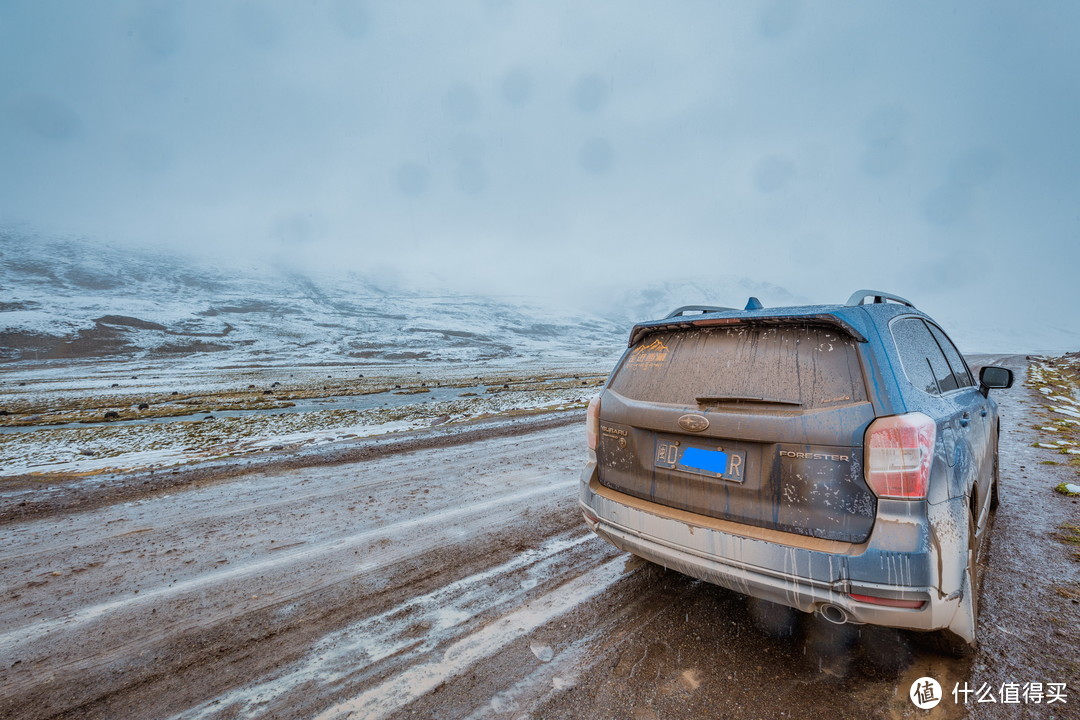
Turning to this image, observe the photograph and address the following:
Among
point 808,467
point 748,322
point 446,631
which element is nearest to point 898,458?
point 808,467

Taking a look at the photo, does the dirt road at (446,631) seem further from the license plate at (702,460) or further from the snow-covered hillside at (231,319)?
the snow-covered hillside at (231,319)

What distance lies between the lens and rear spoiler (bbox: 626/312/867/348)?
94.0 inches

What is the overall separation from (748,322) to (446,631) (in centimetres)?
262

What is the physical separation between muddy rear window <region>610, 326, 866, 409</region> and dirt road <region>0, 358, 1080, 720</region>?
4.73 feet

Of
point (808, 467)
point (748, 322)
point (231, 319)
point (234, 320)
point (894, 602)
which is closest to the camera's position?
point (894, 602)

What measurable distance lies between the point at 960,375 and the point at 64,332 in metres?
120

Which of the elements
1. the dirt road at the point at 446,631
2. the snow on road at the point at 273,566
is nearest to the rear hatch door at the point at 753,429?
the dirt road at the point at 446,631

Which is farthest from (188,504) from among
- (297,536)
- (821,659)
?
(821,659)

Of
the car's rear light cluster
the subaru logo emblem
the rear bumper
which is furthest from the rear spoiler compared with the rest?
the car's rear light cluster

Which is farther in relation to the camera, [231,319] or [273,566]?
[231,319]

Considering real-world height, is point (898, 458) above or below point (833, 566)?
above

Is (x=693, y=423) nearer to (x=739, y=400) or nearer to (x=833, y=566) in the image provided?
(x=739, y=400)

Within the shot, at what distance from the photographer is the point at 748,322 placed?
270 cm

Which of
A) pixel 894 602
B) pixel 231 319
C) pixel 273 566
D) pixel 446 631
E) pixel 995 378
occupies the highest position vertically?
pixel 231 319
